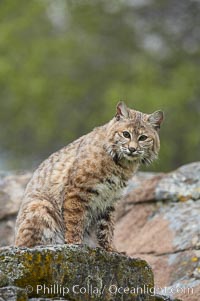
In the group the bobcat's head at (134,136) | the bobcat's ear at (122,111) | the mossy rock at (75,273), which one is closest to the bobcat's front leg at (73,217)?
the bobcat's head at (134,136)

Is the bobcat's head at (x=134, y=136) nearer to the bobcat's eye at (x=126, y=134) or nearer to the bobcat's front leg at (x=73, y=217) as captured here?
the bobcat's eye at (x=126, y=134)

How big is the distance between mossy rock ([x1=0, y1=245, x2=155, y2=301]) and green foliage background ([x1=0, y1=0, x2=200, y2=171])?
20.0 m

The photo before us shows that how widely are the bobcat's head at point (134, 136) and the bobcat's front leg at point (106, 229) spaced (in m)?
0.57

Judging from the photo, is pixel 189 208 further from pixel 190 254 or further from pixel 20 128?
pixel 20 128

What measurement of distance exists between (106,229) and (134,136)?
93cm

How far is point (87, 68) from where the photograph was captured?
1188 inches

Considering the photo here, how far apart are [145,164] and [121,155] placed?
422 mm

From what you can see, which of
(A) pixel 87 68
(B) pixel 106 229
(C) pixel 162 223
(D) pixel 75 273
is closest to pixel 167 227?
(C) pixel 162 223

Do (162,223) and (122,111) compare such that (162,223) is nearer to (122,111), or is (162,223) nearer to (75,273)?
(122,111)

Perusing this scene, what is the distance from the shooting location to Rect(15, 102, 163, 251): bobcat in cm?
854

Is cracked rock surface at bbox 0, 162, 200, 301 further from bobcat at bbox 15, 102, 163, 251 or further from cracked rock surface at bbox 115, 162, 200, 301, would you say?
bobcat at bbox 15, 102, 163, 251

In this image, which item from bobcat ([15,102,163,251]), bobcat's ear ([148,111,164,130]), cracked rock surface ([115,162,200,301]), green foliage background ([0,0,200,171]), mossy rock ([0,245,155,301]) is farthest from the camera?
green foliage background ([0,0,200,171])

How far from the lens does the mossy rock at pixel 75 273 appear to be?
664 cm

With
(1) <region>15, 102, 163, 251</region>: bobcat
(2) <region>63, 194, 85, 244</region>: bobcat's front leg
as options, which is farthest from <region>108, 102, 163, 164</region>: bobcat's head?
(2) <region>63, 194, 85, 244</region>: bobcat's front leg
